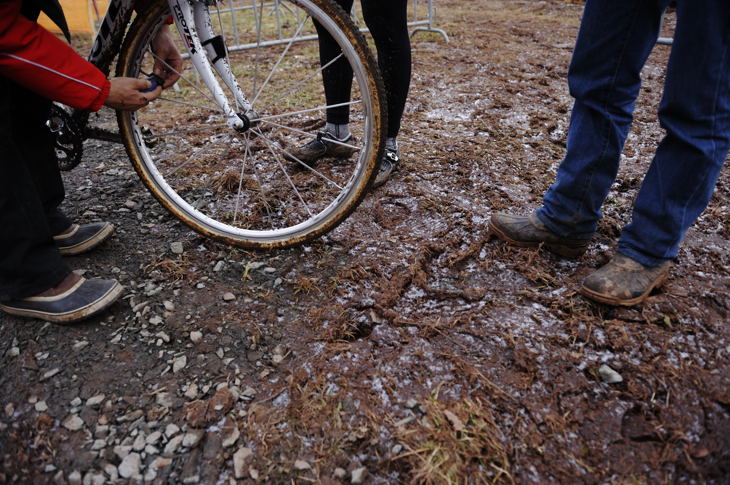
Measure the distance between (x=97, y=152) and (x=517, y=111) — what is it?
2.89 meters

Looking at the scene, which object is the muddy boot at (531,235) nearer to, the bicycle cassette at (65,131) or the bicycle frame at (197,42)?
the bicycle frame at (197,42)

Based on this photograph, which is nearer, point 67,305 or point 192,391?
point 192,391

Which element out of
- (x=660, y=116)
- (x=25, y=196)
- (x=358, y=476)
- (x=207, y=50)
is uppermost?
(x=207, y=50)

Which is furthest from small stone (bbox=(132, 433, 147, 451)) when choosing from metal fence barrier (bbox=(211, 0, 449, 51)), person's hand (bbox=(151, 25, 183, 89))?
metal fence barrier (bbox=(211, 0, 449, 51))

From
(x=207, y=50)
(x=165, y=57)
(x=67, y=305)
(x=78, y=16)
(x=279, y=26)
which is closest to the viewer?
(x=67, y=305)

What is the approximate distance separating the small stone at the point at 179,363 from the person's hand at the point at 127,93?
0.88m

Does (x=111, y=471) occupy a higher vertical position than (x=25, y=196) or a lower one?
lower

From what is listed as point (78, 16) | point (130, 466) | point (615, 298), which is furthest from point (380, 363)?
point (78, 16)

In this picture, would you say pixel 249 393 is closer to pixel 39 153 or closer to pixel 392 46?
pixel 39 153

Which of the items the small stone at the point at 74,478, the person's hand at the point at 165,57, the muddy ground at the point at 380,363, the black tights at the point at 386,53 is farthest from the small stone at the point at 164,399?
the black tights at the point at 386,53

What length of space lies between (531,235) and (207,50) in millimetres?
1457

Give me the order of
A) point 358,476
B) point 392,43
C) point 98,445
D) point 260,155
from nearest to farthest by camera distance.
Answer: point 358,476 → point 98,445 → point 392,43 → point 260,155

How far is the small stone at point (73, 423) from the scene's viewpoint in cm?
127

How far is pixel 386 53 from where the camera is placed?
212 centimetres
